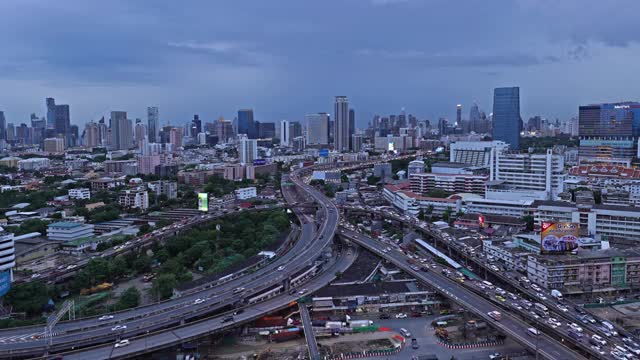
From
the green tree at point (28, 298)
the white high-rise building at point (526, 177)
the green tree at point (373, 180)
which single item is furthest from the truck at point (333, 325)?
the green tree at point (373, 180)

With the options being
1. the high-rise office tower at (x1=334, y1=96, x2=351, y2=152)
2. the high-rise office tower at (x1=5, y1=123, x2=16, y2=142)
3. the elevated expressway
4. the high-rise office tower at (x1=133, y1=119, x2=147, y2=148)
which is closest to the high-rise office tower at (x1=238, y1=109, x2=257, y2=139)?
the high-rise office tower at (x1=133, y1=119, x2=147, y2=148)

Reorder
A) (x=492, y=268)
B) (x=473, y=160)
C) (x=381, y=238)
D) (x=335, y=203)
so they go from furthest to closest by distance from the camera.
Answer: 1. (x=473, y=160)
2. (x=335, y=203)
3. (x=381, y=238)
4. (x=492, y=268)

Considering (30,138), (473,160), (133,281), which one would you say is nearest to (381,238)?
(133,281)

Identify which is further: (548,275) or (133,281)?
(133,281)

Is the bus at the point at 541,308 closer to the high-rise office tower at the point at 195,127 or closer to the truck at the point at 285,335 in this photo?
the truck at the point at 285,335

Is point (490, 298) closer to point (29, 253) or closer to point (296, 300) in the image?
point (296, 300)

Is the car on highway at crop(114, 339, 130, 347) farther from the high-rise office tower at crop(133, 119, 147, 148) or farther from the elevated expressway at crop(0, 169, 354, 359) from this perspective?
the high-rise office tower at crop(133, 119, 147, 148)
